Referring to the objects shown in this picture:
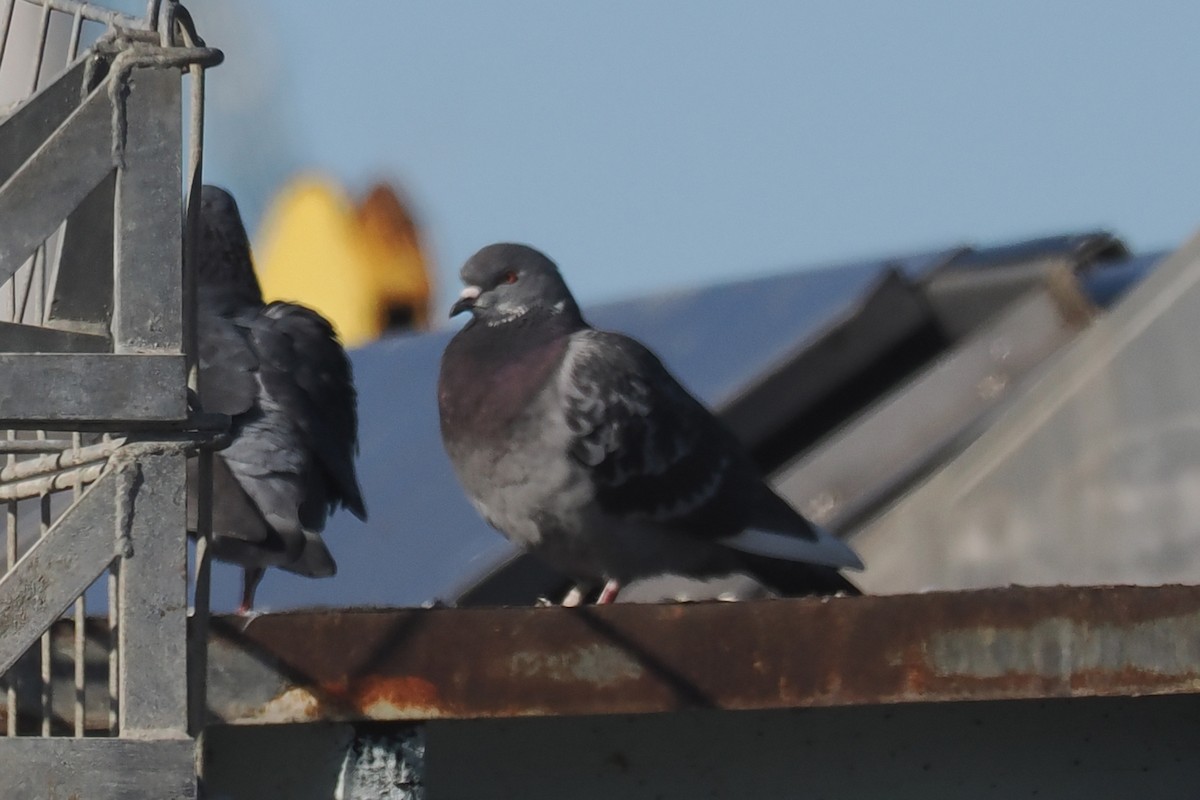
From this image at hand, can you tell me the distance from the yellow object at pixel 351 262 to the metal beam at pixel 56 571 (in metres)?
13.9

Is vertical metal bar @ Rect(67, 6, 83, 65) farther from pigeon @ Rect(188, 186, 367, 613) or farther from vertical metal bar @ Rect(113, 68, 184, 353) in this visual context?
pigeon @ Rect(188, 186, 367, 613)

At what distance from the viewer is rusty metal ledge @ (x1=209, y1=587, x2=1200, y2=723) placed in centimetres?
297

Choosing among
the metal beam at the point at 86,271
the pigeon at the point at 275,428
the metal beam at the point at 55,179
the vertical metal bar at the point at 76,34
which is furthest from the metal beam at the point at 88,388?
the pigeon at the point at 275,428

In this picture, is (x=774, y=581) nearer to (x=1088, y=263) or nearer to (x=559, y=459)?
(x=559, y=459)

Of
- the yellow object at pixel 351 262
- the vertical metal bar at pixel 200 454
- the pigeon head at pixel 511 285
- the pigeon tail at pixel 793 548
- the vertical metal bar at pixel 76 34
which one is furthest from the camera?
the yellow object at pixel 351 262

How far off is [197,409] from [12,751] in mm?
480

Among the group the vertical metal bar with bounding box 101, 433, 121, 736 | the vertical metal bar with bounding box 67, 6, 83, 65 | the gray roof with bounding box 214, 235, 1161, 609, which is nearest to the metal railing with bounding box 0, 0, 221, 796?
the vertical metal bar with bounding box 101, 433, 121, 736

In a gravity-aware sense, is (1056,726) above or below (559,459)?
below

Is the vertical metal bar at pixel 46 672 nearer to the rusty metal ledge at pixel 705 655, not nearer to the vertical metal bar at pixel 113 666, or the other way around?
the vertical metal bar at pixel 113 666

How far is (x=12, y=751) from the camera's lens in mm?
2326

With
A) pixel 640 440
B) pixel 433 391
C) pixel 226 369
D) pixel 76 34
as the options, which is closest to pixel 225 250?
pixel 226 369

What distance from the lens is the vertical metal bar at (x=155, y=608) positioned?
226 cm

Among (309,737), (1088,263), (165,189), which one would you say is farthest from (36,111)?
(1088,263)

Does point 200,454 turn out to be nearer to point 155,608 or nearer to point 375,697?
point 155,608
